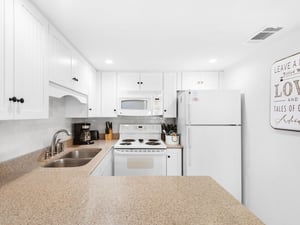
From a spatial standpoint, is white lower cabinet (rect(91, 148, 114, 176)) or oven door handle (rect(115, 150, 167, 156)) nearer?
white lower cabinet (rect(91, 148, 114, 176))

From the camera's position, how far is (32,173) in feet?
4.66

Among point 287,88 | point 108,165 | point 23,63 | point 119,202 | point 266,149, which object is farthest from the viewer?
point 108,165

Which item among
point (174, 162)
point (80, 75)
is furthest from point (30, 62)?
point (174, 162)

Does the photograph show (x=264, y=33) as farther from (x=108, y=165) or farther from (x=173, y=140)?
(x=108, y=165)

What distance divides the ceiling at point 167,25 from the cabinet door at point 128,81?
66cm

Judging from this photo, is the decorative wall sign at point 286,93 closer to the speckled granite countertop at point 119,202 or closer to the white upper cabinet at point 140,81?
the speckled granite countertop at point 119,202

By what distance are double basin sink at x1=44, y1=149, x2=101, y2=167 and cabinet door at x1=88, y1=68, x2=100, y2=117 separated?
57 cm

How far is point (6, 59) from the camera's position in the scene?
0.96m

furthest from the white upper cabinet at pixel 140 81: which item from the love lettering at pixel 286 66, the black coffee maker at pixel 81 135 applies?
the love lettering at pixel 286 66

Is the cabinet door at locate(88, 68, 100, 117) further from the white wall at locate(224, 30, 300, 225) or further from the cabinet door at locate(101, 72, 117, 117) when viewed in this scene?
the white wall at locate(224, 30, 300, 225)

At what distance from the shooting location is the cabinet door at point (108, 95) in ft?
10.1

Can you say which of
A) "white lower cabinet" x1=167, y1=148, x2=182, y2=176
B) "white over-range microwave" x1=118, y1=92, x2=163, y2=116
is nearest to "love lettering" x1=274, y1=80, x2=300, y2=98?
"white lower cabinet" x1=167, y1=148, x2=182, y2=176

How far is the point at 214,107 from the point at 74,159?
1.95 m

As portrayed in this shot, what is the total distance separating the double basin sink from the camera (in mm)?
1950
